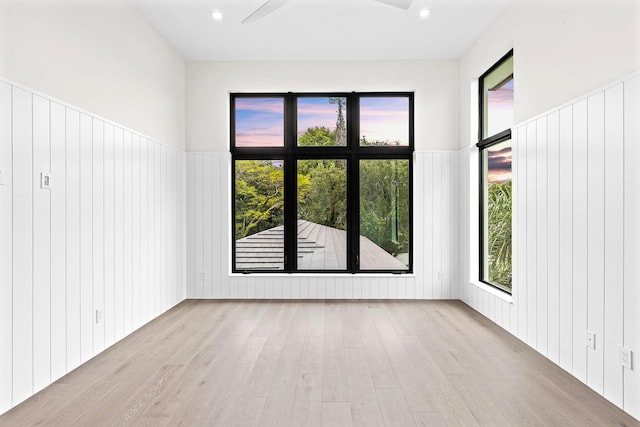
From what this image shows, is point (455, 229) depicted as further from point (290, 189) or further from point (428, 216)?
point (290, 189)

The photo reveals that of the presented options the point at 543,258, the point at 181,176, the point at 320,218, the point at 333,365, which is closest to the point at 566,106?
the point at 543,258

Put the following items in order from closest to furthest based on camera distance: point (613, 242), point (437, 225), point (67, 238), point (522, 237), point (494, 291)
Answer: point (613, 242)
point (67, 238)
point (522, 237)
point (494, 291)
point (437, 225)

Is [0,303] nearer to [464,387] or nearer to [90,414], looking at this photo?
[90,414]

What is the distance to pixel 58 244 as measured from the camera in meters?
2.75

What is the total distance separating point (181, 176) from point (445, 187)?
3462 millimetres

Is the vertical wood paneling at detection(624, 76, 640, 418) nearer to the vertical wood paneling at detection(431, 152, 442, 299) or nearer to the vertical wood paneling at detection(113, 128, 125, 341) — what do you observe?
the vertical wood paneling at detection(431, 152, 442, 299)

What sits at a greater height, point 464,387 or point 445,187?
point 445,187

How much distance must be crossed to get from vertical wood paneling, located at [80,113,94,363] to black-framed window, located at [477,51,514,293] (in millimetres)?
3826

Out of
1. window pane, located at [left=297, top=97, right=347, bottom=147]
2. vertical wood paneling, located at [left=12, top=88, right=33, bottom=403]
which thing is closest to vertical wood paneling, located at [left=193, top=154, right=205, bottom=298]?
window pane, located at [left=297, top=97, right=347, bottom=147]

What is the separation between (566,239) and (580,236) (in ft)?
0.54

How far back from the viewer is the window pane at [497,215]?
4090 mm

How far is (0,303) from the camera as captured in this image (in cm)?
224

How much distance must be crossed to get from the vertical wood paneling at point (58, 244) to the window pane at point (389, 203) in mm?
3460

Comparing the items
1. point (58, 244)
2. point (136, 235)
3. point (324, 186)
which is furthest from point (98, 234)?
point (324, 186)
